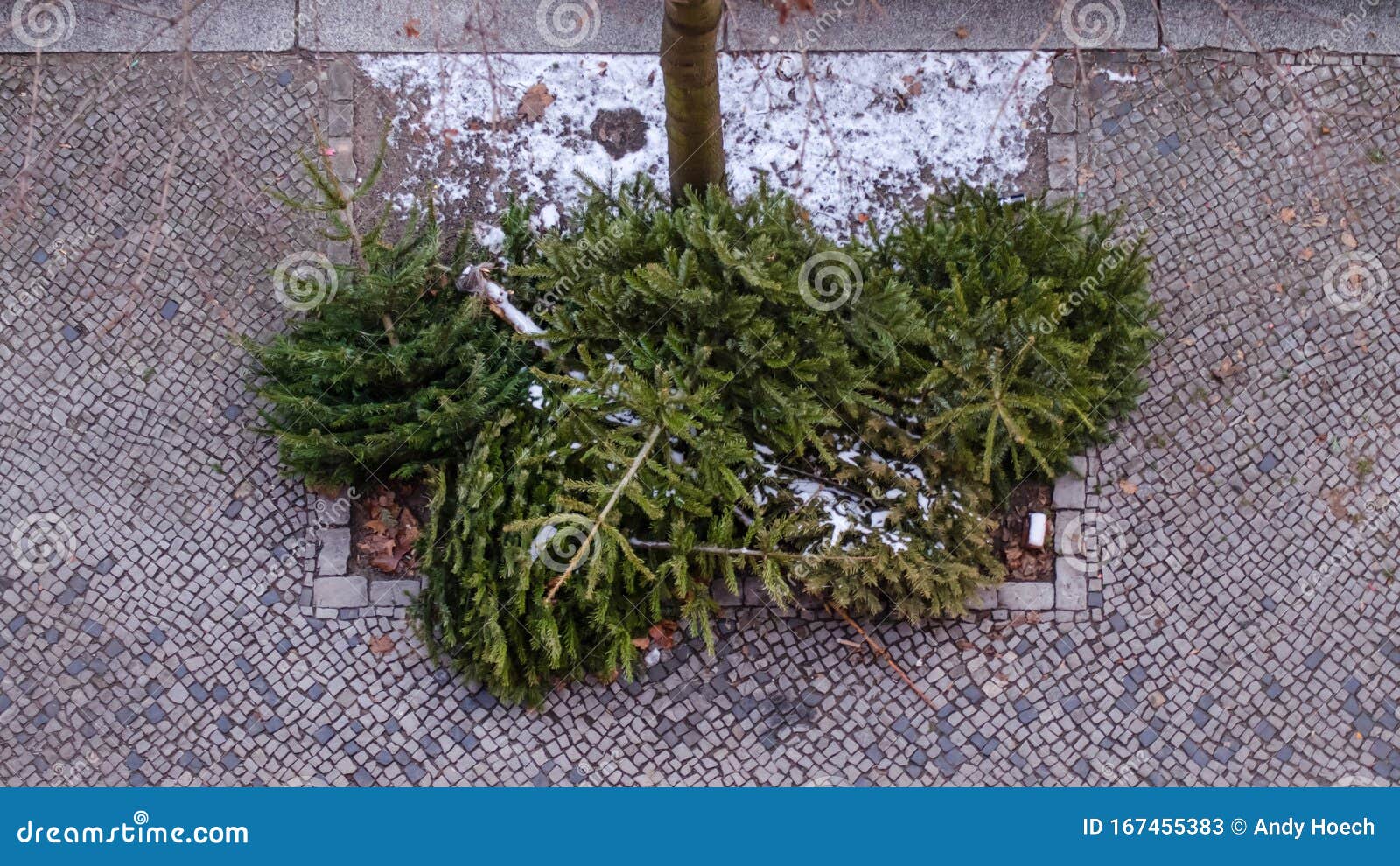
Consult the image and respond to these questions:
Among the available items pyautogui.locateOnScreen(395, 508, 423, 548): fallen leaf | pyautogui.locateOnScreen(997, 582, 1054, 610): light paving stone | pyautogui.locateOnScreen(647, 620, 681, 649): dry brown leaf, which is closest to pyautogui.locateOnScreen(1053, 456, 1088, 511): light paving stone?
pyautogui.locateOnScreen(997, 582, 1054, 610): light paving stone

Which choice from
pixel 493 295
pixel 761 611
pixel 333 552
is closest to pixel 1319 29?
pixel 761 611

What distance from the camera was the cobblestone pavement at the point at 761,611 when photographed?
20.5ft

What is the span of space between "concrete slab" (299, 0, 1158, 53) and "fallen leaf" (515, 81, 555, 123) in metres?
0.27

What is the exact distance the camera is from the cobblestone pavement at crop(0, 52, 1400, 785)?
6.26 meters

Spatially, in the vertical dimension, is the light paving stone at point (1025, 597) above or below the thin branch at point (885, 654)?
above

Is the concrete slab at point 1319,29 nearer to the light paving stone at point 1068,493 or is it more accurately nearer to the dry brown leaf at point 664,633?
the light paving stone at point 1068,493

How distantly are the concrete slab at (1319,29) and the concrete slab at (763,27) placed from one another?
11.6 inches

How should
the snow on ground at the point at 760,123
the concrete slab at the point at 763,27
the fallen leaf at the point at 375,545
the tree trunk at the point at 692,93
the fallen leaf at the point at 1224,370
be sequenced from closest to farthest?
the tree trunk at the point at 692,93 < the fallen leaf at the point at 375,545 < the fallen leaf at the point at 1224,370 < the snow on ground at the point at 760,123 < the concrete slab at the point at 763,27

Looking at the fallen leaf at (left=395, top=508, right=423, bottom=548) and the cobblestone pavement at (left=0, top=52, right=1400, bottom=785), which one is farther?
the fallen leaf at (left=395, top=508, right=423, bottom=548)

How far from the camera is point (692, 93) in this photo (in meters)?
5.24

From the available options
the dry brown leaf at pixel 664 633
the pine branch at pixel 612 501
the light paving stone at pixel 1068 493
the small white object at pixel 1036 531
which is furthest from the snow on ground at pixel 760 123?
the dry brown leaf at pixel 664 633

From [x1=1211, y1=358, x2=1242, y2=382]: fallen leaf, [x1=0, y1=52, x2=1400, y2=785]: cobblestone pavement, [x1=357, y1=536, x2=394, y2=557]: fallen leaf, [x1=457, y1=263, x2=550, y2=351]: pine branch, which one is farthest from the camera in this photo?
[x1=1211, y1=358, x2=1242, y2=382]: fallen leaf

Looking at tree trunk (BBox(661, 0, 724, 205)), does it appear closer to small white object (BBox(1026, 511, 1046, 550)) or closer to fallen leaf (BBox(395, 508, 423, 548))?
fallen leaf (BBox(395, 508, 423, 548))

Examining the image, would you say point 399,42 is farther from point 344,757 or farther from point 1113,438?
point 1113,438
